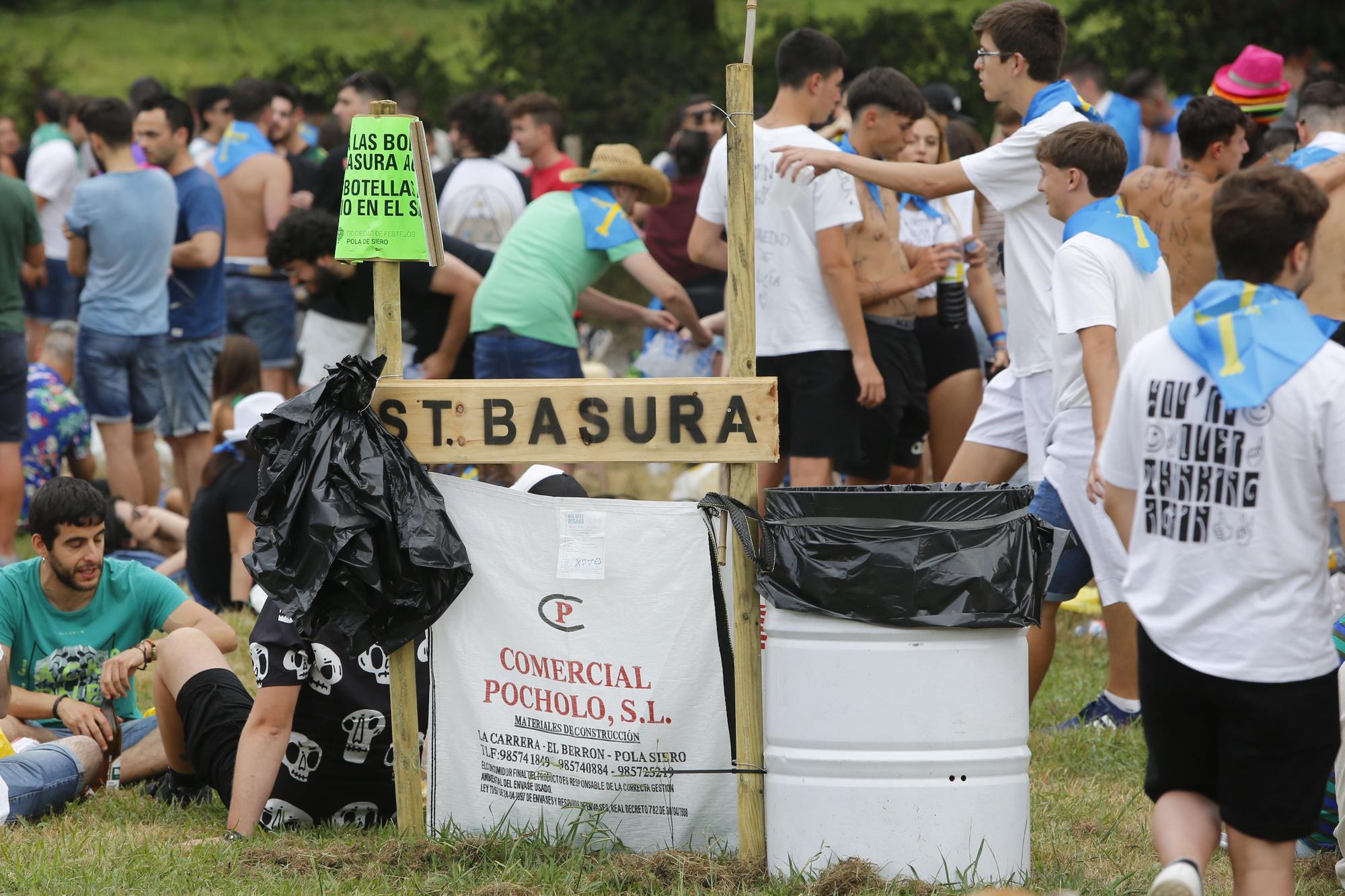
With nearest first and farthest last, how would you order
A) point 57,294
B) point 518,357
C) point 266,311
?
point 518,357, point 266,311, point 57,294

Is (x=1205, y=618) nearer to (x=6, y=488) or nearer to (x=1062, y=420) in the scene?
(x=1062, y=420)

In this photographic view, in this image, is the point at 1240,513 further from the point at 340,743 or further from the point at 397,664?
the point at 340,743

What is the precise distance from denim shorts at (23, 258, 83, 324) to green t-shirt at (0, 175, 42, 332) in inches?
123

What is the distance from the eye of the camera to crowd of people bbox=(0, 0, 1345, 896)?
3.02 meters

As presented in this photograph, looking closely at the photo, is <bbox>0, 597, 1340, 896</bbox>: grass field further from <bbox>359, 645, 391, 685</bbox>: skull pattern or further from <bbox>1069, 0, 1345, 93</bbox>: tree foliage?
<bbox>1069, 0, 1345, 93</bbox>: tree foliage

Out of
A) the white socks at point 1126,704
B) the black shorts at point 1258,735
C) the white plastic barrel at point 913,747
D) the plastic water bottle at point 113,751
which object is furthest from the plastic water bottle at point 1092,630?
the plastic water bottle at point 113,751

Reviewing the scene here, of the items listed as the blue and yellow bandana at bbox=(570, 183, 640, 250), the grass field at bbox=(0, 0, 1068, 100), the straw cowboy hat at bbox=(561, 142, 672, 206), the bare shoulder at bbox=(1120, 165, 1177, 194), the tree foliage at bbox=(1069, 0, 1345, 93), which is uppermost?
the grass field at bbox=(0, 0, 1068, 100)

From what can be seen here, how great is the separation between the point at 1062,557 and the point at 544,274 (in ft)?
9.95

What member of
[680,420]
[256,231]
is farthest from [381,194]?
[256,231]

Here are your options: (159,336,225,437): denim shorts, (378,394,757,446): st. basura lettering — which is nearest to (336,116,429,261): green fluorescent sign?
(378,394,757,446): st. basura lettering

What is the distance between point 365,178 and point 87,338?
4.92 metres

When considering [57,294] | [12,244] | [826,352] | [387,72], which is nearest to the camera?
[826,352]

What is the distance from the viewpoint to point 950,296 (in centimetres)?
686

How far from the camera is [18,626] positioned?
15.9ft
